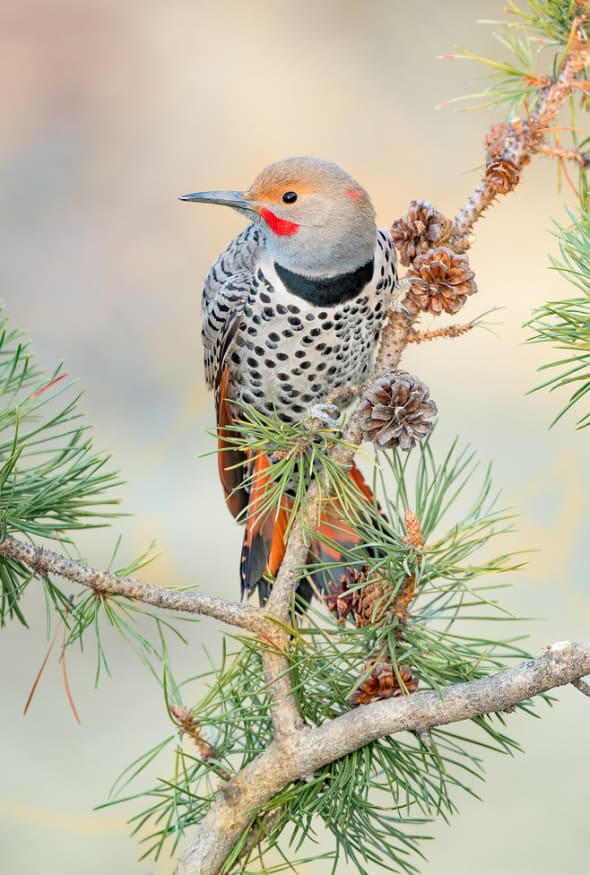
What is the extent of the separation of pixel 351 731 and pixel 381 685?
0.04m

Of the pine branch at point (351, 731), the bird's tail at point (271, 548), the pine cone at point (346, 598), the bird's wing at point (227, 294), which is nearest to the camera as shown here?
the pine branch at point (351, 731)

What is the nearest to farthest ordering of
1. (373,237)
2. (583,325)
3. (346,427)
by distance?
(583,325) → (346,427) → (373,237)

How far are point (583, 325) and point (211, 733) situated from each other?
35cm

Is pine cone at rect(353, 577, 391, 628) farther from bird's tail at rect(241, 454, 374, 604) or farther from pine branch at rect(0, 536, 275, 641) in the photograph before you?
bird's tail at rect(241, 454, 374, 604)

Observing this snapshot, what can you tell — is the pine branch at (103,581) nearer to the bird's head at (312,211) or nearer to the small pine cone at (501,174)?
the small pine cone at (501,174)

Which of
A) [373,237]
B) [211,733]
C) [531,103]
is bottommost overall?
[211,733]

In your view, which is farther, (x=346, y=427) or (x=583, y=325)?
(x=346, y=427)

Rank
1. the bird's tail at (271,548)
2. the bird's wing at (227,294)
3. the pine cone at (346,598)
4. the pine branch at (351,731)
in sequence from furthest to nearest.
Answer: the bird's wing at (227,294)
the bird's tail at (271,548)
the pine cone at (346,598)
the pine branch at (351,731)

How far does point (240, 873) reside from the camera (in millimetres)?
536

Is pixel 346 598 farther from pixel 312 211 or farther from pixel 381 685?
pixel 312 211

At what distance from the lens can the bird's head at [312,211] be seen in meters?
0.86

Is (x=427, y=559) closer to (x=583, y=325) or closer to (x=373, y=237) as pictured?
(x=583, y=325)

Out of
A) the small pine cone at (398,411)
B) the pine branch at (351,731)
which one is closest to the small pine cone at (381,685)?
the pine branch at (351,731)

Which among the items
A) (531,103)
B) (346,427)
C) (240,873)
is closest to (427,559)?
(346,427)
